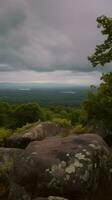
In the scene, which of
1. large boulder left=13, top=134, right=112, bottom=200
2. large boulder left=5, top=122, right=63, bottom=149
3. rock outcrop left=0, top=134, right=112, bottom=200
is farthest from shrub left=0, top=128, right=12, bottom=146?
large boulder left=13, top=134, right=112, bottom=200

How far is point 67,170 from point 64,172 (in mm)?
144

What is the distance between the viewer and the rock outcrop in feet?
44.4

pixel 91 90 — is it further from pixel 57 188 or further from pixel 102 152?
pixel 57 188

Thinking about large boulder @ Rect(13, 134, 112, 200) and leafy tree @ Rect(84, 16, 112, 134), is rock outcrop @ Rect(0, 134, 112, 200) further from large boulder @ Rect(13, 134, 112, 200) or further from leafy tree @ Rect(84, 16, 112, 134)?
leafy tree @ Rect(84, 16, 112, 134)

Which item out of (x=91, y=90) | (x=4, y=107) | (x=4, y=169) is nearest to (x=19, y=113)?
(x=4, y=107)

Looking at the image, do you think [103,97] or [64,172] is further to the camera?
[103,97]

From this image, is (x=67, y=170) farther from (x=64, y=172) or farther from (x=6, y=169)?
(x=6, y=169)

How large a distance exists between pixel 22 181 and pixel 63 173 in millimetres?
1669

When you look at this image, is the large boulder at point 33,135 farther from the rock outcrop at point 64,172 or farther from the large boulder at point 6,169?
the rock outcrop at point 64,172

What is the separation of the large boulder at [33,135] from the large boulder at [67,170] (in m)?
4.23

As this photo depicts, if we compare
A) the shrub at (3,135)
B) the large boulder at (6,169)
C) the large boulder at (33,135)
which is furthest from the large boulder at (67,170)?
the shrub at (3,135)

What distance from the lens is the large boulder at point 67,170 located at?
A: 13523mm

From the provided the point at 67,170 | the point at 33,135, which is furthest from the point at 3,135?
the point at 67,170

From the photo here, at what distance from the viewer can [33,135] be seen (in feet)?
65.0
